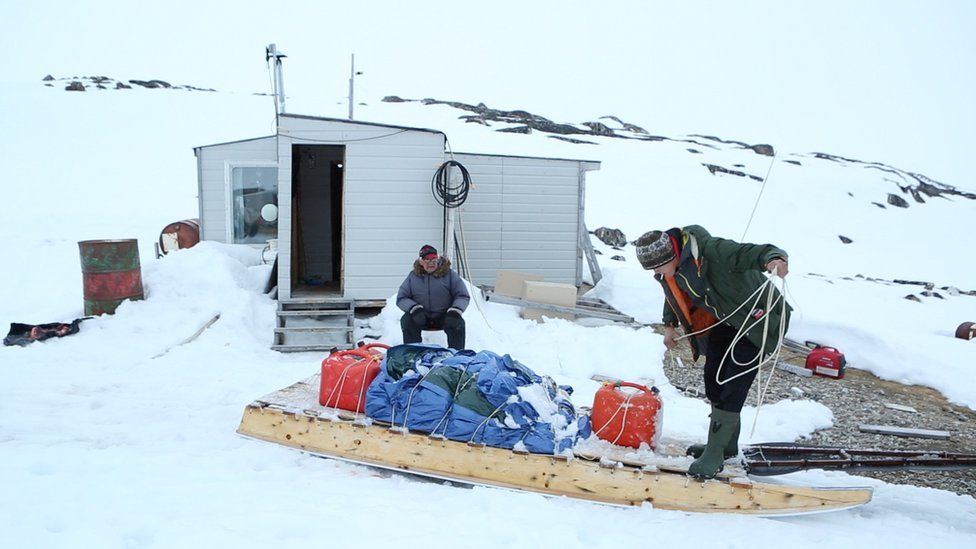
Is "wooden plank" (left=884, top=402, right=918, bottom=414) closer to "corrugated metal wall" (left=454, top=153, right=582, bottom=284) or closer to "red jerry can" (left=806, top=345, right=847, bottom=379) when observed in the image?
"red jerry can" (left=806, top=345, right=847, bottom=379)

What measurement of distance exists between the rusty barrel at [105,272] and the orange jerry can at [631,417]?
652 cm

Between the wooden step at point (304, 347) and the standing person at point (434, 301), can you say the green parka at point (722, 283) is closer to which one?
the standing person at point (434, 301)

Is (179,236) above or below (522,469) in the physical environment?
above

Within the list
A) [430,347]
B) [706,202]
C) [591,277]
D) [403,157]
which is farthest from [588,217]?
[430,347]

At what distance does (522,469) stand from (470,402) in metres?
0.61

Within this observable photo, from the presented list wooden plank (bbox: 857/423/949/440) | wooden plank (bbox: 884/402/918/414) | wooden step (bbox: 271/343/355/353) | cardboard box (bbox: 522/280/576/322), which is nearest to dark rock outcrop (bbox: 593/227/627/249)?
cardboard box (bbox: 522/280/576/322)

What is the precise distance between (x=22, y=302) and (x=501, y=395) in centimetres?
949

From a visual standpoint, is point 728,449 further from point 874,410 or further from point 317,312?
point 317,312

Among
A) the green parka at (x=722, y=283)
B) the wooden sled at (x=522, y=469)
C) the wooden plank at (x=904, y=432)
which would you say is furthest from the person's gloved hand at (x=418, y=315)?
the wooden plank at (x=904, y=432)

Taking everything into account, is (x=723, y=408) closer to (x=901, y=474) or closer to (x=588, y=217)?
(x=901, y=474)

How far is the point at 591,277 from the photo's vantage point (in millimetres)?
12406

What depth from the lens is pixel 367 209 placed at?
934 centimetres

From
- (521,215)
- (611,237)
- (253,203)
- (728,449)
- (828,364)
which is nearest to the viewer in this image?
(728,449)

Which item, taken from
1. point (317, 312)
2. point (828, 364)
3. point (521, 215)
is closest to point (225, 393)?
point (317, 312)
